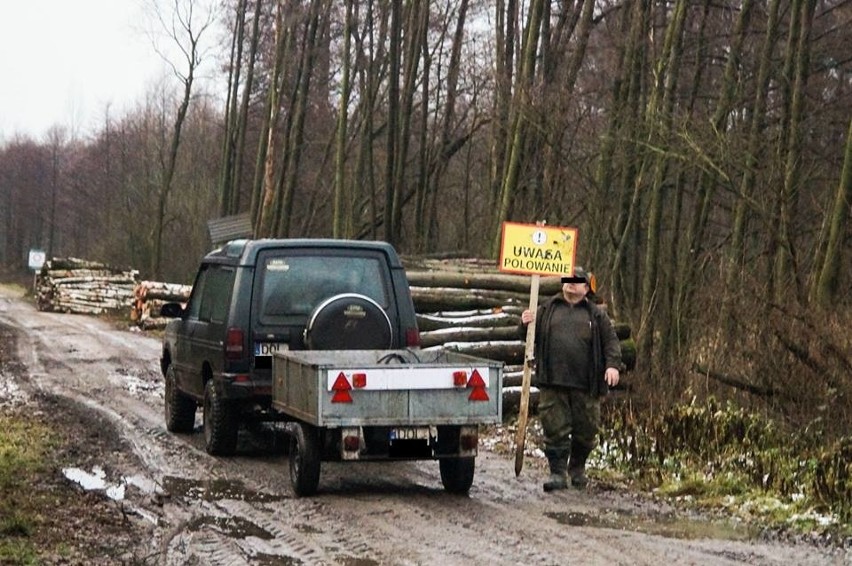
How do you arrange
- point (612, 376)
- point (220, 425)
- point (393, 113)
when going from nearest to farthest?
point (612, 376), point (220, 425), point (393, 113)

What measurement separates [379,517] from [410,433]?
3.58 feet

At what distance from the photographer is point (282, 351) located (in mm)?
12555

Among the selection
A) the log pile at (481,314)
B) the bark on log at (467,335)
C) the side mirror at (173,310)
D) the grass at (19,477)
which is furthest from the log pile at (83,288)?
the side mirror at (173,310)

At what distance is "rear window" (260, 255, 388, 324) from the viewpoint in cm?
1327

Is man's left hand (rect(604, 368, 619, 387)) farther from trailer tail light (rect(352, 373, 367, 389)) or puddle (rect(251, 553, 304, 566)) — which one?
puddle (rect(251, 553, 304, 566))

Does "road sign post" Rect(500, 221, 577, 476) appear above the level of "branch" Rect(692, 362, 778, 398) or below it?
above

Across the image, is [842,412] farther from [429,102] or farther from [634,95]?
[429,102]

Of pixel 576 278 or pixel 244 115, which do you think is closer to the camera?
pixel 576 278

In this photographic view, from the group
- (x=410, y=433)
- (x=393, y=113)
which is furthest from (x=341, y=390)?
(x=393, y=113)

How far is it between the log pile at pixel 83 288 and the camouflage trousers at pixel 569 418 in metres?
33.4

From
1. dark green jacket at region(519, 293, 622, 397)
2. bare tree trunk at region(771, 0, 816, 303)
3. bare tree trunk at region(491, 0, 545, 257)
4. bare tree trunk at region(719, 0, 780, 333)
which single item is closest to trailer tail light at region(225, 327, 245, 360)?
dark green jacket at region(519, 293, 622, 397)

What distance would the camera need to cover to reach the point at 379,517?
10.3m

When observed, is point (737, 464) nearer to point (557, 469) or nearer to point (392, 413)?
point (557, 469)

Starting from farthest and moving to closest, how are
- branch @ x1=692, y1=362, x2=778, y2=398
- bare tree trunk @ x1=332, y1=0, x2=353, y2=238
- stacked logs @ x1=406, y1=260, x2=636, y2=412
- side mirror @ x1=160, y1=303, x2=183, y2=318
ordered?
bare tree trunk @ x1=332, y1=0, x2=353, y2=238
stacked logs @ x1=406, y1=260, x2=636, y2=412
side mirror @ x1=160, y1=303, x2=183, y2=318
branch @ x1=692, y1=362, x2=778, y2=398
